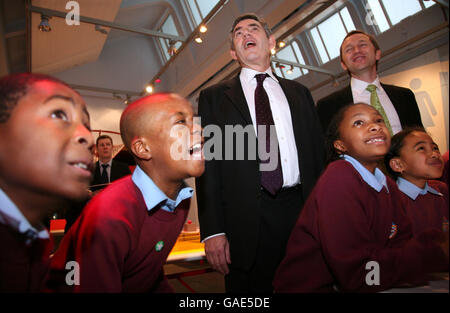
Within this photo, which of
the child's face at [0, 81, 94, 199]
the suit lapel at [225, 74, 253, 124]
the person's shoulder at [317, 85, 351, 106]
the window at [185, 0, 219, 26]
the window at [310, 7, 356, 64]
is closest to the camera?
the child's face at [0, 81, 94, 199]

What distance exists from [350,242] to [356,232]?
1.1 inches

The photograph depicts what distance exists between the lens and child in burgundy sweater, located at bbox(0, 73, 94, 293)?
377 millimetres

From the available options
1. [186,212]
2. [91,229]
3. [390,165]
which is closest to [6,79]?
[91,229]

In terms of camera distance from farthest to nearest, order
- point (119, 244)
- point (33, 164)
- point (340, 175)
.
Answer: point (340, 175)
point (119, 244)
point (33, 164)

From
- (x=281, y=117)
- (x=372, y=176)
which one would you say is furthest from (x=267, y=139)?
(x=372, y=176)

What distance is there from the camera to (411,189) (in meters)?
0.70

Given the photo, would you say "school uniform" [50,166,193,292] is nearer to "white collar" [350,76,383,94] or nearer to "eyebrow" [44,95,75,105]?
"eyebrow" [44,95,75,105]

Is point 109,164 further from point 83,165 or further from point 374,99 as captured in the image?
point 374,99

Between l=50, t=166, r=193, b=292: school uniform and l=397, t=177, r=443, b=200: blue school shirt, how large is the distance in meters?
0.53

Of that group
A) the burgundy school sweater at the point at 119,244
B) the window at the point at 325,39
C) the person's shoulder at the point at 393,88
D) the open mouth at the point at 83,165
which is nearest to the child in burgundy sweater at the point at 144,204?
the burgundy school sweater at the point at 119,244

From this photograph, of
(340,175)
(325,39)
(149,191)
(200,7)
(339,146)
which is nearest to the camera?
(149,191)

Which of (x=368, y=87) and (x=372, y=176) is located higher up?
(x=368, y=87)

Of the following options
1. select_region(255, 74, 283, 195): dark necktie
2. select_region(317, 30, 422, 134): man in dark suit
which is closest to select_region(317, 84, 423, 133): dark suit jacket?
select_region(317, 30, 422, 134): man in dark suit

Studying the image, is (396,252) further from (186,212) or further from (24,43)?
(24,43)
